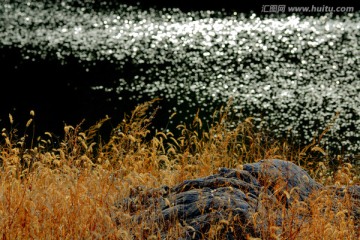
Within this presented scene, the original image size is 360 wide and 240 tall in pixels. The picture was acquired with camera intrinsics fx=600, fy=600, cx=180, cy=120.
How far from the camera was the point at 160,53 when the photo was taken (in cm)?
3616

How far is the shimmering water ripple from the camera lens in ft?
71.2

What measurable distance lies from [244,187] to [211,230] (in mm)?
969

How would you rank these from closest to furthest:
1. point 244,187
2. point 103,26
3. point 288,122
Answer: point 244,187 → point 288,122 → point 103,26

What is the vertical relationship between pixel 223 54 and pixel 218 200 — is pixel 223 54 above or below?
below

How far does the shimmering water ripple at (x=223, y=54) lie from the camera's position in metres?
21.7

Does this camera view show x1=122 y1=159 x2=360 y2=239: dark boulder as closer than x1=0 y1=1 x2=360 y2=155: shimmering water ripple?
Yes

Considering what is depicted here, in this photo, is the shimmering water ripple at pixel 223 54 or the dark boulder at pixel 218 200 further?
the shimmering water ripple at pixel 223 54

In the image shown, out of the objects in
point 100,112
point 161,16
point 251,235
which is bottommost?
point 161,16

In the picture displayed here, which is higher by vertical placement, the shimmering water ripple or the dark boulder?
the dark boulder

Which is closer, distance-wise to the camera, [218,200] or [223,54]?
[218,200]

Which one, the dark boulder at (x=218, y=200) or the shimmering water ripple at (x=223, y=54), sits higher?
the dark boulder at (x=218, y=200)

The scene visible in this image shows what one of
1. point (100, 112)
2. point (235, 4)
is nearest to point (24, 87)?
point (100, 112)

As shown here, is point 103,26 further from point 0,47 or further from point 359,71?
point 359,71

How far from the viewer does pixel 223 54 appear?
3634cm
